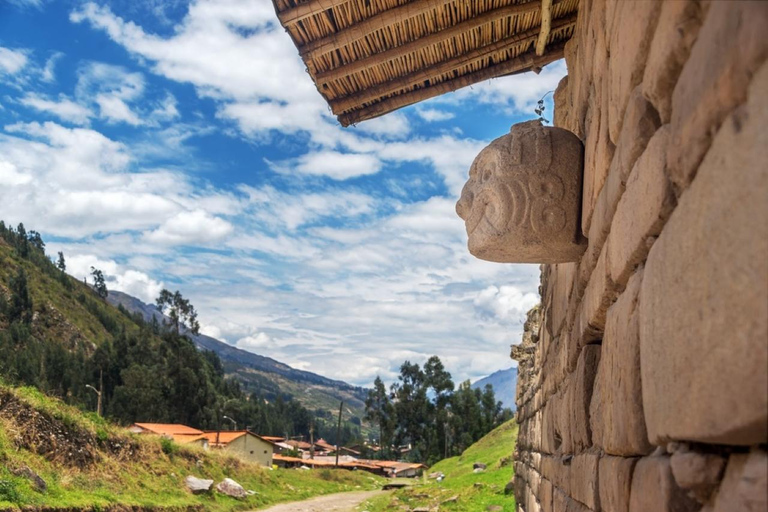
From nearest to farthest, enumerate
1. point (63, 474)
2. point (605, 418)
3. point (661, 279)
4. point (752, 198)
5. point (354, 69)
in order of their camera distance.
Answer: point (752, 198) → point (661, 279) → point (605, 418) → point (354, 69) → point (63, 474)

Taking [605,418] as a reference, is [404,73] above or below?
above

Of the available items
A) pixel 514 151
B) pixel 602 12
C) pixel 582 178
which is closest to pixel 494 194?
pixel 514 151

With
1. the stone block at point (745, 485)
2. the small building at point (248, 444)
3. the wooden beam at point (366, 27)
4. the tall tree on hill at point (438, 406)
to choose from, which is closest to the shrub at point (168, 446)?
the wooden beam at point (366, 27)

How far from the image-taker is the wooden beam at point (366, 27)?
4.02 m

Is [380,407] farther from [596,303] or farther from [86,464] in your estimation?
[596,303]

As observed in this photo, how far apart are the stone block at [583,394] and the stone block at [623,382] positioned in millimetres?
338

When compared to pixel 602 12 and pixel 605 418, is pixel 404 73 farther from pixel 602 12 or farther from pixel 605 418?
pixel 605 418

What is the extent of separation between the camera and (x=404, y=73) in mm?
4883

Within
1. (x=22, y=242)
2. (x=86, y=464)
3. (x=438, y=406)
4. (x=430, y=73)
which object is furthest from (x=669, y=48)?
(x=22, y=242)

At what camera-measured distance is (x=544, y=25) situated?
4.18 meters

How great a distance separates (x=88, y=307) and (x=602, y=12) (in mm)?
105093

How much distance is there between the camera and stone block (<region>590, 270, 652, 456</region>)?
1.84 meters

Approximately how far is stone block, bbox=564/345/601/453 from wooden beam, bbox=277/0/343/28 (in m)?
2.36

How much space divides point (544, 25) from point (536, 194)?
1.66 m
